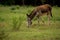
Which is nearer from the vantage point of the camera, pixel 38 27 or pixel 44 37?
pixel 44 37

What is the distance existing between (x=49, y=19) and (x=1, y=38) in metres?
6.37

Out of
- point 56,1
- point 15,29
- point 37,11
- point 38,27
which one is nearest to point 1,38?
point 15,29

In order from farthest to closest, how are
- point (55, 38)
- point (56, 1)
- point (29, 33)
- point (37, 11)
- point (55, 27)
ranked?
1. point (56, 1)
2. point (37, 11)
3. point (55, 27)
4. point (29, 33)
5. point (55, 38)

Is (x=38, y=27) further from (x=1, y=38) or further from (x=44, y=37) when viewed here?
(x=1, y=38)

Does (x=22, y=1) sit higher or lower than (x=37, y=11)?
lower

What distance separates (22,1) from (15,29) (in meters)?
20.8

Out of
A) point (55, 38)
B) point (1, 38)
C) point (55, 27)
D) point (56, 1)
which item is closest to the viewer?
point (1, 38)

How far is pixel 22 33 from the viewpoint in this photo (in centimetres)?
1323

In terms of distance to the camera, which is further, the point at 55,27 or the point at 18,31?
the point at 55,27

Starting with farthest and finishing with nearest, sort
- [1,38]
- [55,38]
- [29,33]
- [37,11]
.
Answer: [37,11] < [29,33] < [55,38] < [1,38]

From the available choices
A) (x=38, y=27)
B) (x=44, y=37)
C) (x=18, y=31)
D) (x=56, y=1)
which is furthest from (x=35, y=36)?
(x=56, y=1)

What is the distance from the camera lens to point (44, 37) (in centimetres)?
1236

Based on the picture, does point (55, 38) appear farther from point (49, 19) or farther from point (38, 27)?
point (49, 19)

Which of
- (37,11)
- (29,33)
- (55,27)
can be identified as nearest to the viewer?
(29,33)
